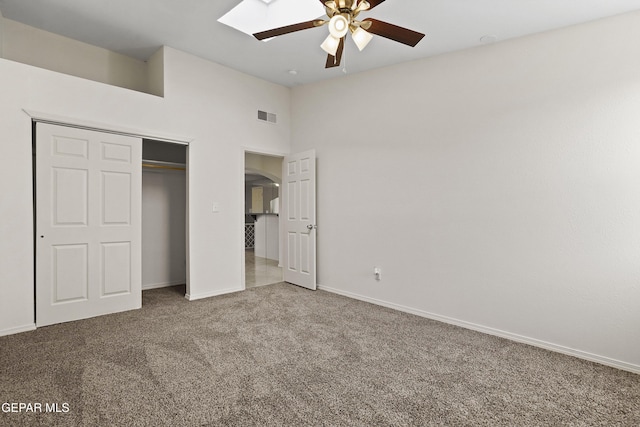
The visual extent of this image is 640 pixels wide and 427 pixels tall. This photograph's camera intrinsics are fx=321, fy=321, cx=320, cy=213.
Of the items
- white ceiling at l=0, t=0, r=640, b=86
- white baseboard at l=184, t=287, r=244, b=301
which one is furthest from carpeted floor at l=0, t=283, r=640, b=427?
white ceiling at l=0, t=0, r=640, b=86

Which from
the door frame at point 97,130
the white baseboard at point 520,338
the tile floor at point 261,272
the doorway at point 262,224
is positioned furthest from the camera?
the doorway at point 262,224

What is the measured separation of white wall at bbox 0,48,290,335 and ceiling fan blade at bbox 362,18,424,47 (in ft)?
9.15

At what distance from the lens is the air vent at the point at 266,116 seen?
15.8 ft

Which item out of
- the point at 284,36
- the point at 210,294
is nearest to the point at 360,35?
the point at 284,36

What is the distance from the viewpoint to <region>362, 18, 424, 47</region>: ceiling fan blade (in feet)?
6.63

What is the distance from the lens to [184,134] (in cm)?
404

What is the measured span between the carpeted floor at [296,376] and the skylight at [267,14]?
122 inches

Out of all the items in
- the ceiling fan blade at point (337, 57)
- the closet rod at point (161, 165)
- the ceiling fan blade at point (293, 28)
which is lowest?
the closet rod at point (161, 165)

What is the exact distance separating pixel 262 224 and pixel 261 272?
217 cm

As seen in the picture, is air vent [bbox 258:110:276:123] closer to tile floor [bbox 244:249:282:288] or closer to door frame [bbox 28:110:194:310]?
door frame [bbox 28:110:194:310]

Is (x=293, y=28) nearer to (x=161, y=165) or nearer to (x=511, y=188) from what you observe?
(x=511, y=188)

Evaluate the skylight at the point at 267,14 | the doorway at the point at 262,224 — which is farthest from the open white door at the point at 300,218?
the skylight at the point at 267,14

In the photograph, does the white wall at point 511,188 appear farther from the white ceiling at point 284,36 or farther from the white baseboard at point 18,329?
the white baseboard at point 18,329

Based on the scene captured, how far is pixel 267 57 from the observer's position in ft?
13.1
